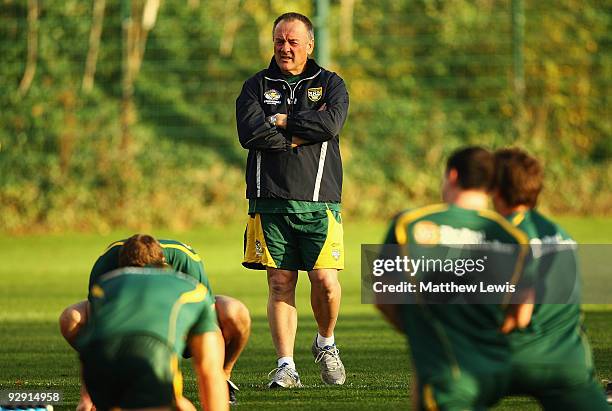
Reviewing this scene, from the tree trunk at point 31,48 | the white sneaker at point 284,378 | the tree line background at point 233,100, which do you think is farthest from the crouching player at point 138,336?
the tree trunk at point 31,48

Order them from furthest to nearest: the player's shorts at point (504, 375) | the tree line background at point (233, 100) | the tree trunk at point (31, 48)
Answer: the tree trunk at point (31, 48) → the tree line background at point (233, 100) → the player's shorts at point (504, 375)

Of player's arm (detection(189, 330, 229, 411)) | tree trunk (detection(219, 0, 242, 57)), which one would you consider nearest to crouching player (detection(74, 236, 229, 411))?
player's arm (detection(189, 330, 229, 411))

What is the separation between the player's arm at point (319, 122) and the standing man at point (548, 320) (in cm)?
284

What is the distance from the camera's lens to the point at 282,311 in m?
7.84

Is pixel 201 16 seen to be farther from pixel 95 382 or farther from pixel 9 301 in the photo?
pixel 95 382

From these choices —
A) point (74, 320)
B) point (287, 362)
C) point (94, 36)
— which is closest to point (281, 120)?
point (287, 362)

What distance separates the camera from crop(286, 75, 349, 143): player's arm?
7.91 meters

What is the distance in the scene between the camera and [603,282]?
14422 mm

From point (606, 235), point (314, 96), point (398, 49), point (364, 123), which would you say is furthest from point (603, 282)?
point (398, 49)

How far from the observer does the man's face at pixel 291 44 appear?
7992mm

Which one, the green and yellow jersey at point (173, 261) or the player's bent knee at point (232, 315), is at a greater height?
the green and yellow jersey at point (173, 261)

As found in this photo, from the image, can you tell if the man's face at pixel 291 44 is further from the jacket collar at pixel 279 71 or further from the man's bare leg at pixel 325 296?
the man's bare leg at pixel 325 296

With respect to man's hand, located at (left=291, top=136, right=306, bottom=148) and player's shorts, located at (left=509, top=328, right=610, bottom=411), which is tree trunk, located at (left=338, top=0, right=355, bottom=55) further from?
player's shorts, located at (left=509, top=328, right=610, bottom=411)

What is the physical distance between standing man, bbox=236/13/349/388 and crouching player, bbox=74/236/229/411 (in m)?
2.69
